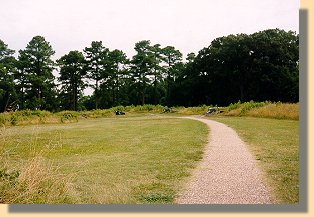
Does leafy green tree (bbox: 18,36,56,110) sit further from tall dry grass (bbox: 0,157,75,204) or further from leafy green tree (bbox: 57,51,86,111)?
tall dry grass (bbox: 0,157,75,204)

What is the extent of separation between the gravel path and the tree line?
6639 millimetres

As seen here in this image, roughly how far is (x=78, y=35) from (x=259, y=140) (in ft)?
22.8

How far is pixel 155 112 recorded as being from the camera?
104 feet

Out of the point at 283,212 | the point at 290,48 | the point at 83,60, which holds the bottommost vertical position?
the point at 283,212

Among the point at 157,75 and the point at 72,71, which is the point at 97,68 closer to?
the point at 72,71

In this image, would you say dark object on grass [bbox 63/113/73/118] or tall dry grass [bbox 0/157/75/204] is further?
dark object on grass [bbox 63/113/73/118]

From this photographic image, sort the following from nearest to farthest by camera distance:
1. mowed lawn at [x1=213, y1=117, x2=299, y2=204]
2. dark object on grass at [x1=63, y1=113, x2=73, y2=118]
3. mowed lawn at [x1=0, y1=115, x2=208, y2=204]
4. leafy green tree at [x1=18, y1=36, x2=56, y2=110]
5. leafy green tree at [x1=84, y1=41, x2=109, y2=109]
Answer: mowed lawn at [x1=213, y1=117, x2=299, y2=204]
mowed lawn at [x1=0, y1=115, x2=208, y2=204]
leafy green tree at [x1=18, y1=36, x2=56, y2=110]
leafy green tree at [x1=84, y1=41, x2=109, y2=109]
dark object on grass at [x1=63, y1=113, x2=73, y2=118]

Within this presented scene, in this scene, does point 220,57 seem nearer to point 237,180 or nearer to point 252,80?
point 252,80

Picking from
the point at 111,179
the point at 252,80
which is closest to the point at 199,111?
the point at 252,80

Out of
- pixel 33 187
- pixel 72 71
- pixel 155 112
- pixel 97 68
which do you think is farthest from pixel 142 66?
pixel 155 112

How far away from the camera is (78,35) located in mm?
8578

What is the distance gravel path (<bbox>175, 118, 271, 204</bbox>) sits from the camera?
17.7ft

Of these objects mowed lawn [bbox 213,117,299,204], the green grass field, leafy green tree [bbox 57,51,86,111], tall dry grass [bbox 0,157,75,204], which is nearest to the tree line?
leafy green tree [bbox 57,51,86,111]

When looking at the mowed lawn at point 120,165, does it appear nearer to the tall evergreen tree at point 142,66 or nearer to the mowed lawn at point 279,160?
the mowed lawn at point 279,160
